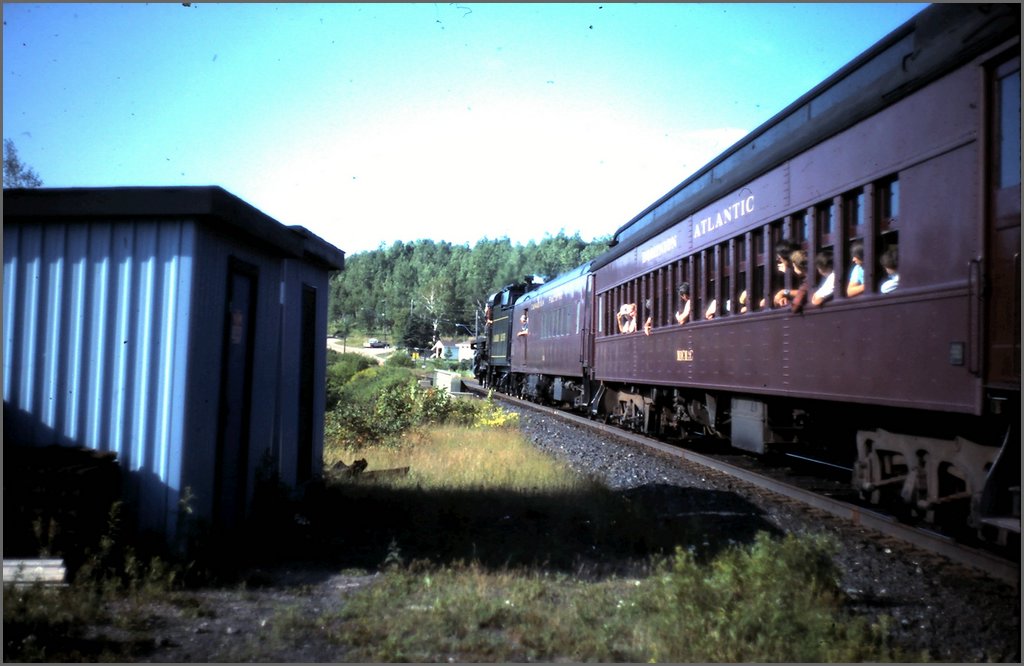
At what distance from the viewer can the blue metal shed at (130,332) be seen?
591cm

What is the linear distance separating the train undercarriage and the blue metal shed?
5.47 meters

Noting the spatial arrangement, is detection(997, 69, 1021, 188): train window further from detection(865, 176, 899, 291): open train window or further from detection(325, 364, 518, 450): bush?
detection(325, 364, 518, 450): bush

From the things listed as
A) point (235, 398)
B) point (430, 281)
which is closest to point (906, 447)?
point (235, 398)

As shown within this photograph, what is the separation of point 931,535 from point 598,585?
8.87 ft

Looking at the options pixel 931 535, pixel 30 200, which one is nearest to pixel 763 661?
pixel 931 535

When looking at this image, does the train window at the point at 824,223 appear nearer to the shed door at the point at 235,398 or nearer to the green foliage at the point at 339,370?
the shed door at the point at 235,398

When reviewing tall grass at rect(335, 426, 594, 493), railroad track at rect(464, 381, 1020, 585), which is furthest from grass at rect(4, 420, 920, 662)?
tall grass at rect(335, 426, 594, 493)

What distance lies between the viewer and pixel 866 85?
7559 millimetres

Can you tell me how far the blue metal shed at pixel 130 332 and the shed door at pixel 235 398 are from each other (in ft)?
0.14

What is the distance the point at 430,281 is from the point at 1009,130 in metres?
79.3

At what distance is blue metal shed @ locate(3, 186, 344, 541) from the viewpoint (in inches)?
233

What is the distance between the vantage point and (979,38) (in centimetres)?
568

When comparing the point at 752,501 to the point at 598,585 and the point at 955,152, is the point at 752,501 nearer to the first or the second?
the point at 598,585

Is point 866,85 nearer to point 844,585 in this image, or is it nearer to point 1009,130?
point 1009,130
